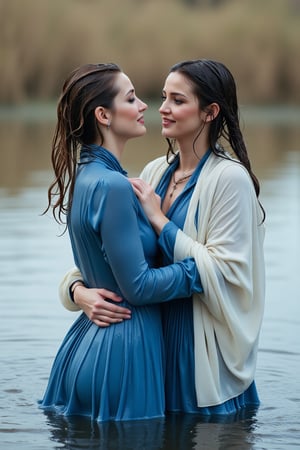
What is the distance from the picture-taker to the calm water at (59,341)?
17.1 feet

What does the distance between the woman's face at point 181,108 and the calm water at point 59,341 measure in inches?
46.6

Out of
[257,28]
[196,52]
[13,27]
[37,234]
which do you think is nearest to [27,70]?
[13,27]

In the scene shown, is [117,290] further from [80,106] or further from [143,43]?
[143,43]

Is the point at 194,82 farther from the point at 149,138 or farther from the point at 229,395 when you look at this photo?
the point at 149,138

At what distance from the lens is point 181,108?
17.2 feet

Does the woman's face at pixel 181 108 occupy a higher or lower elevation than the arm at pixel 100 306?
higher

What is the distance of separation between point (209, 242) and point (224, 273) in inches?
5.4

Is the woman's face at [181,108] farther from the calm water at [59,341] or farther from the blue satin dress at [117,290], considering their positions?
the calm water at [59,341]

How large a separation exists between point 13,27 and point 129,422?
31467 mm

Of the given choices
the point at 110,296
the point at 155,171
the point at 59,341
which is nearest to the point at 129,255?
the point at 110,296

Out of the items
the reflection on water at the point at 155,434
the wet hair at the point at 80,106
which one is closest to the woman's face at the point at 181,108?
A: the wet hair at the point at 80,106

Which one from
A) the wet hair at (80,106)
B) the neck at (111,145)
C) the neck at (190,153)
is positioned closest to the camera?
the wet hair at (80,106)

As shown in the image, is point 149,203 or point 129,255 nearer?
point 129,255

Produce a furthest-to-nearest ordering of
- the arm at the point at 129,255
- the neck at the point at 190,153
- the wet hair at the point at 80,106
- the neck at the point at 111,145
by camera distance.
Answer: the neck at the point at 190,153 → the neck at the point at 111,145 → the wet hair at the point at 80,106 → the arm at the point at 129,255
